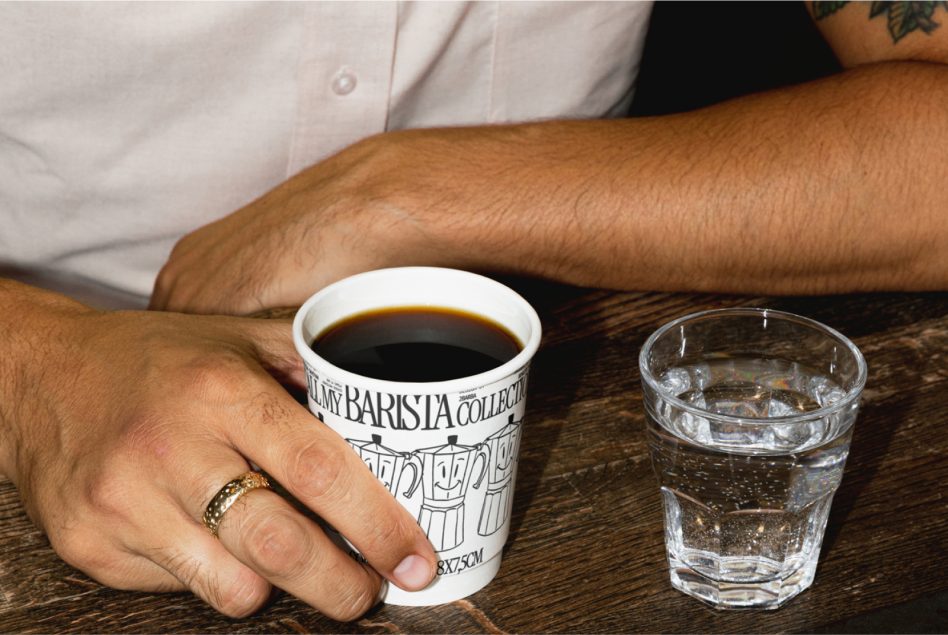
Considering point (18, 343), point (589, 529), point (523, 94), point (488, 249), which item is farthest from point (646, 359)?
point (523, 94)

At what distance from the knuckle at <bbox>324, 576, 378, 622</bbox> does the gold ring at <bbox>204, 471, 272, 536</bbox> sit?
89mm

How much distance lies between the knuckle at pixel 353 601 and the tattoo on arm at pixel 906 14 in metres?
0.92

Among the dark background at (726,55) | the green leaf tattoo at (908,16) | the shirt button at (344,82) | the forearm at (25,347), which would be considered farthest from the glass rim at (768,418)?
the dark background at (726,55)

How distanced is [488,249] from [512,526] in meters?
0.37

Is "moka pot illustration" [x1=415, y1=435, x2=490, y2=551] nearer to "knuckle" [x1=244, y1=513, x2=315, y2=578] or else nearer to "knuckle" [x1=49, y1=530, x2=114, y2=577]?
"knuckle" [x1=244, y1=513, x2=315, y2=578]

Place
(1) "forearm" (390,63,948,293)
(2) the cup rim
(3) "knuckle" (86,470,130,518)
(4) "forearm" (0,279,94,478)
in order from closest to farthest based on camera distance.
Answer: (2) the cup rim, (3) "knuckle" (86,470,130,518), (4) "forearm" (0,279,94,478), (1) "forearm" (390,63,948,293)

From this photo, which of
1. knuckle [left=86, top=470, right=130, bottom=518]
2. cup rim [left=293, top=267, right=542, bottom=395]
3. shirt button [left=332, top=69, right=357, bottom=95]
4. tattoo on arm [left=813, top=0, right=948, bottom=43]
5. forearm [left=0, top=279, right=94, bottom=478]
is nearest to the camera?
cup rim [left=293, top=267, right=542, bottom=395]

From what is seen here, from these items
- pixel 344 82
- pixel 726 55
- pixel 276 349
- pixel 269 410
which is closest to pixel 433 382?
pixel 269 410

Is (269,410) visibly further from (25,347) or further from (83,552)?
(25,347)

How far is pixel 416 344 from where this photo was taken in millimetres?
702

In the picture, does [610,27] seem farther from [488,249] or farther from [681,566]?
[681,566]

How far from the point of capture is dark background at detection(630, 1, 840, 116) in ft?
6.94

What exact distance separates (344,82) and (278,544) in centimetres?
80

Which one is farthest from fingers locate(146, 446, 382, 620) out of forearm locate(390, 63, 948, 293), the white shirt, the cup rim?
the white shirt
